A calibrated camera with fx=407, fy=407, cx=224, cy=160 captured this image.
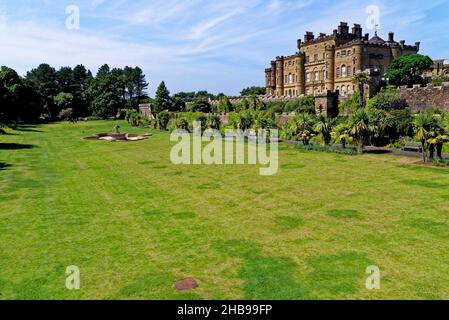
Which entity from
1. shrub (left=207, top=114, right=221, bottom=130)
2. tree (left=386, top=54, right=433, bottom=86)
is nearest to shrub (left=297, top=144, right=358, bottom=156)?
shrub (left=207, top=114, right=221, bottom=130)

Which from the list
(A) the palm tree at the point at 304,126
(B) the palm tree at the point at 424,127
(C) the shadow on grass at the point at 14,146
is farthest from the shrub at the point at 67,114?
(B) the palm tree at the point at 424,127

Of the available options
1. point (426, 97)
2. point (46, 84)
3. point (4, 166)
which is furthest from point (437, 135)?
point (46, 84)

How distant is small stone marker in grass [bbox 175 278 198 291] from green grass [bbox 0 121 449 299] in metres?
0.22

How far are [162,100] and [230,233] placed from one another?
90.8 metres

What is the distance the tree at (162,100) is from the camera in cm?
10394

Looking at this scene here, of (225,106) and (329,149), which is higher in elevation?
(225,106)

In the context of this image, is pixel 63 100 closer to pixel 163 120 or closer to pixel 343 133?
pixel 163 120

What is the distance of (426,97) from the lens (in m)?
46.8

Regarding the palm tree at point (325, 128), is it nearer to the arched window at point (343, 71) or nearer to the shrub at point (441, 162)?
the shrub at point (441, 162)

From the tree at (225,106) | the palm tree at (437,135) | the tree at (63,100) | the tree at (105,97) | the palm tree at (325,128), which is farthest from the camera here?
the tree at (105,97)

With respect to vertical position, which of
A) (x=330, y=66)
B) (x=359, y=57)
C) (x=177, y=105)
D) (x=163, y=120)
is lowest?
(x=163, y=120)

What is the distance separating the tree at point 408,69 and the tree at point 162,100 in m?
56.5

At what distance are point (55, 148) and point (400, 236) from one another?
44844mm

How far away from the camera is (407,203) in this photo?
786 inches
